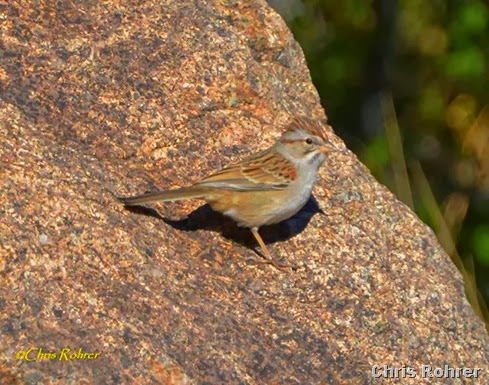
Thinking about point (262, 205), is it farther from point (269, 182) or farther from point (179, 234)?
point (179, 234)

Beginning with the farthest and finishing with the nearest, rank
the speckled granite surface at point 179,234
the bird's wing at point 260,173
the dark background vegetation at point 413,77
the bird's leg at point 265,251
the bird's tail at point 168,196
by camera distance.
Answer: the dark background vegetation at point 413,77, the bird's wing at point 260,173, the bird's leg at point 265,251, the bird's tail at point 168,196, the speckled granite surface at point 179,234

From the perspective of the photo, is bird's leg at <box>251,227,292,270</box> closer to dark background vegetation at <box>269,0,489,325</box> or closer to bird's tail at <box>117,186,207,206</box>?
bird's tail at <box>117,186,207,206</box>

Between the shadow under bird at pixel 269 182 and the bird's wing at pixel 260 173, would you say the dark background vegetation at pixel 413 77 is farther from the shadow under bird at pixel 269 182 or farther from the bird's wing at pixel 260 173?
the bird's wing at pixel 260 173

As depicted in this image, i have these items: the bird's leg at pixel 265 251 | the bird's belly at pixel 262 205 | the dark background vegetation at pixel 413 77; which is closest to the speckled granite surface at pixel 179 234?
the bird's leg at pixel 265 251

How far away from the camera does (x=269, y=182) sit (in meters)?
7.55

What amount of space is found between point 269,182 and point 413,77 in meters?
5.66

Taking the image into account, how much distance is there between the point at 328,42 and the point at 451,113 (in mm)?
1702

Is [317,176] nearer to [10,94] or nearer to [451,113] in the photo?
[10,94]

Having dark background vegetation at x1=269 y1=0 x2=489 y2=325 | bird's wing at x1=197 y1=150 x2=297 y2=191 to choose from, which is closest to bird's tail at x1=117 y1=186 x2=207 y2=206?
bird's wing at x1=197 y1=150 x2=297 y2=191

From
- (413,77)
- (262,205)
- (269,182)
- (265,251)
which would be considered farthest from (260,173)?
(413,77)

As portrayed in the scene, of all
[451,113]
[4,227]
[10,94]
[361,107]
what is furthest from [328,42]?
[4,227]

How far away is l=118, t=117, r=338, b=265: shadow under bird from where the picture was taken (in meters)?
7.18

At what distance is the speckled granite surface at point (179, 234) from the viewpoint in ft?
20.0

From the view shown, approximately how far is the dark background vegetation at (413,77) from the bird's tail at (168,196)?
4.82m
